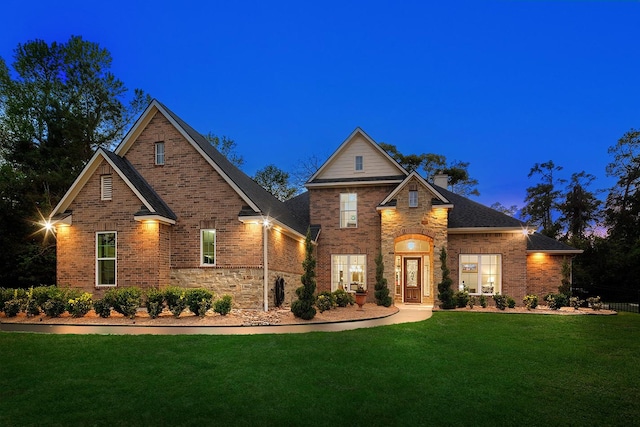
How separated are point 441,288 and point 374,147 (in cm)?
799

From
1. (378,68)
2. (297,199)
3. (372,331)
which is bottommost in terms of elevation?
(372,331)

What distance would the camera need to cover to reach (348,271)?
21047 mm

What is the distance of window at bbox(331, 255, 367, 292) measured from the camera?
20.8 meters

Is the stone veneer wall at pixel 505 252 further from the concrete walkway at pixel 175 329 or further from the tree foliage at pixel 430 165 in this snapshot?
the tree foliage at pixel 430 165

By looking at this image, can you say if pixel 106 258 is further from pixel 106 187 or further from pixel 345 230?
pixel 345 230

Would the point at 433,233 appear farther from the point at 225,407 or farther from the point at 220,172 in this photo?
the point at 225,407

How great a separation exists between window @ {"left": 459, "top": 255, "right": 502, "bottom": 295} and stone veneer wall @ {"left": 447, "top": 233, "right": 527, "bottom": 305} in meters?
0.24

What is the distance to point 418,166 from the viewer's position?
39.3m

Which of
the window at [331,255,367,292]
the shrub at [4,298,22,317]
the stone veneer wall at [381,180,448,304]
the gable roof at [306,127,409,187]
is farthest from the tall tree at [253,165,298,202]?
the shrub at [4,298,22,317]

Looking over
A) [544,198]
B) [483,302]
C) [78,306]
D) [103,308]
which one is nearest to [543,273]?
[483,302]

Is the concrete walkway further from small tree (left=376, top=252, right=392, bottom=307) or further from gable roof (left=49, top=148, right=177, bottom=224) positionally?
small tree (left=376, top=252, right=392, bottom=307)

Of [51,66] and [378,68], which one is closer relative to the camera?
[51,66]

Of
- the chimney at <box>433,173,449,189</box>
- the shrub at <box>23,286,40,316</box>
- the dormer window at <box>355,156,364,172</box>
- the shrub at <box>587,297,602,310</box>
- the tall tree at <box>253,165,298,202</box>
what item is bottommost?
the shrub at <box>587,297,602,310</box>

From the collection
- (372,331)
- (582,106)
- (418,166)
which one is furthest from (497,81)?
(372,331)
